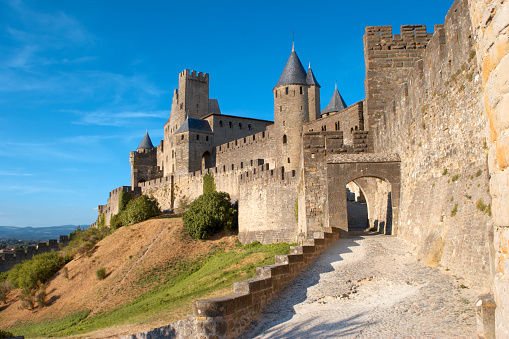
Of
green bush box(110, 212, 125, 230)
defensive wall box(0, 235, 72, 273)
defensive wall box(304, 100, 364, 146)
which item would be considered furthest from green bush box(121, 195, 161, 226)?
defensive wall box(304, 100, 364, 146)

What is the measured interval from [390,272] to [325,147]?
21.1 ft

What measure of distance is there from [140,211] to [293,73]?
56.9 feet

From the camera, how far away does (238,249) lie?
89.8 feet

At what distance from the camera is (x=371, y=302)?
843 cm

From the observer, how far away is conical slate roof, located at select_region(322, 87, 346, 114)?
1703 inches

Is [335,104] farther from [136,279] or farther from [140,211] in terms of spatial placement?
[136,279]

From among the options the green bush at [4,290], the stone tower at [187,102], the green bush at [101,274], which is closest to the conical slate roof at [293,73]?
the stone tower at [187,102]

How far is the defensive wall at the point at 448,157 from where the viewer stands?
7.98 meters

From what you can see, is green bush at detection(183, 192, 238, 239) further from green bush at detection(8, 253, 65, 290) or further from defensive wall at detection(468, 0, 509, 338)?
defensive wall at detection(468, 0, 509, 338)

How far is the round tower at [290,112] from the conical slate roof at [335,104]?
22.8ft

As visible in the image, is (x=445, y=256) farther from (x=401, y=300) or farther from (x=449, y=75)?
(x=449, y=75)

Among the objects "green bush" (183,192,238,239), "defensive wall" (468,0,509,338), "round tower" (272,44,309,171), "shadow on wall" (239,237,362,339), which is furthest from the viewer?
"round tower" (272,44,309,171)

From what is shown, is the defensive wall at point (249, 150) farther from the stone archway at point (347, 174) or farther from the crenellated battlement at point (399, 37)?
the stone archway at point (347, 174)

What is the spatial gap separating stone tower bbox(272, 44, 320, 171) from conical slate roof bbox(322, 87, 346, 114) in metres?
6.07
